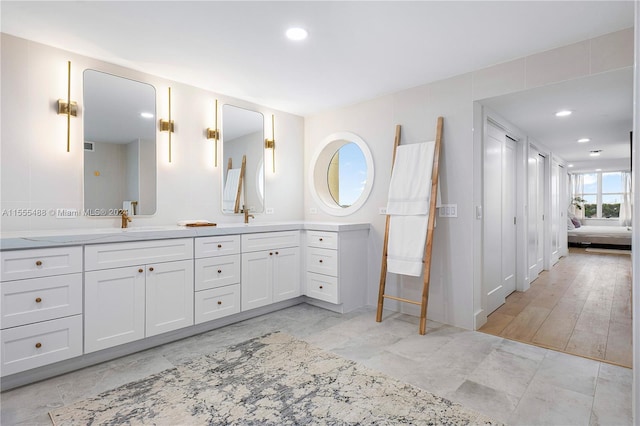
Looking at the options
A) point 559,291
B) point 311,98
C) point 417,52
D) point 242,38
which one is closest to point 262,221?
point 311,98

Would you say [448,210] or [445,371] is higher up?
[448,210]

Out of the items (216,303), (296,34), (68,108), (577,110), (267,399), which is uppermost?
(296,34)

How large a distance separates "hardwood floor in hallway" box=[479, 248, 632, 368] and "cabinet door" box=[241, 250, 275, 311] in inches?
82.4

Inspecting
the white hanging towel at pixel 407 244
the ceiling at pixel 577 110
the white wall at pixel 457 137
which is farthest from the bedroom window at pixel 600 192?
the white hanging towel at pixel 407 244

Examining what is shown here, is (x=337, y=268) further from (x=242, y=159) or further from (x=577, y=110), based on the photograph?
(x=577, y=110)

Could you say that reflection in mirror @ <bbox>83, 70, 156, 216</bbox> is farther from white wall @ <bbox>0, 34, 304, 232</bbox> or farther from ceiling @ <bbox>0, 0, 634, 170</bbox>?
ceiling @ <bbox>0, 0, 634, 170</bbox>

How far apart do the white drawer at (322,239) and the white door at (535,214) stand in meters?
2.91

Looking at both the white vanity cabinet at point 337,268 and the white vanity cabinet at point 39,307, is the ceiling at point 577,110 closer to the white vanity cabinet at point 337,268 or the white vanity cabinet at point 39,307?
the white vanity cabinet at point 337,268

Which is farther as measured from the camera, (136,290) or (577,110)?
(577,110)

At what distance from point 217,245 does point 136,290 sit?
2.44 feet

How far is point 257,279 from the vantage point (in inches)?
130

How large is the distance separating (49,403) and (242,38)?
262 cm

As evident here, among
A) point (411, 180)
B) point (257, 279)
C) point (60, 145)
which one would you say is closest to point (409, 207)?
point (411, 180)

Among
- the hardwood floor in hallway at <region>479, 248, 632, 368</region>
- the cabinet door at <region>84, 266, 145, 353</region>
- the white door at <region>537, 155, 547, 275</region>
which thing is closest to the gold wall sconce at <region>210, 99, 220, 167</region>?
the cabinet door at <region>84, 266, 145, 353</region>
